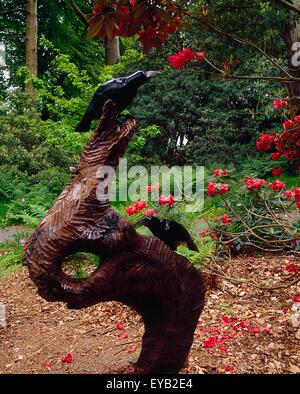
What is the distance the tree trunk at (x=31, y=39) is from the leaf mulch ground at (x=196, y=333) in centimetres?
1030

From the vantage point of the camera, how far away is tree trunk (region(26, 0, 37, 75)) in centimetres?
1365

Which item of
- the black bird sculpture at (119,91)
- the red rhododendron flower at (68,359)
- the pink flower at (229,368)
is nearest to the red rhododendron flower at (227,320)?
the pink flower at (229,368)

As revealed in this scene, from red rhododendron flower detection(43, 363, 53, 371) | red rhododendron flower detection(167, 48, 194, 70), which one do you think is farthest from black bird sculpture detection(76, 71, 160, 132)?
red rhododendron flower detection(43, 363, 53, 371)

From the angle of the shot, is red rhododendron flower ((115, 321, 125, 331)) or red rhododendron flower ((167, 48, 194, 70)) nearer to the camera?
red rhododendron flower ((167, 48, 194, 70))

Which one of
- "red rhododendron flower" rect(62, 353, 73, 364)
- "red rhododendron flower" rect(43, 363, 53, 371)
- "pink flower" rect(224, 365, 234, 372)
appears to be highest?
"pink flower" rect(224, 365, 234, 372)

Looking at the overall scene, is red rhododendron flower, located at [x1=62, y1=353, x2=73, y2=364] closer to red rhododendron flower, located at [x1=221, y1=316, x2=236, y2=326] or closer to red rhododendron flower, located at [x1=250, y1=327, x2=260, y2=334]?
red rhododendron flower, located at [x1=221, y1=316, x2=236, y2=326]

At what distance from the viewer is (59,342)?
3744 millimetres

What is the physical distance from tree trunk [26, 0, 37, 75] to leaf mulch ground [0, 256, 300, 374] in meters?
10.3

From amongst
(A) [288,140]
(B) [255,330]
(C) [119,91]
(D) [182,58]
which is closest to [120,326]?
(B) [255,330]

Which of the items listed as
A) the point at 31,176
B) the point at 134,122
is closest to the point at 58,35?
the point at 31,176

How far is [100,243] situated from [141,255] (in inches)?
10.5

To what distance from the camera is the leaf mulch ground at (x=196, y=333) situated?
10.2 feet

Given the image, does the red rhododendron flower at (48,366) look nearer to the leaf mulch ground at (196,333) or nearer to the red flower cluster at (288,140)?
the leaf mulch ground at (196,333)
